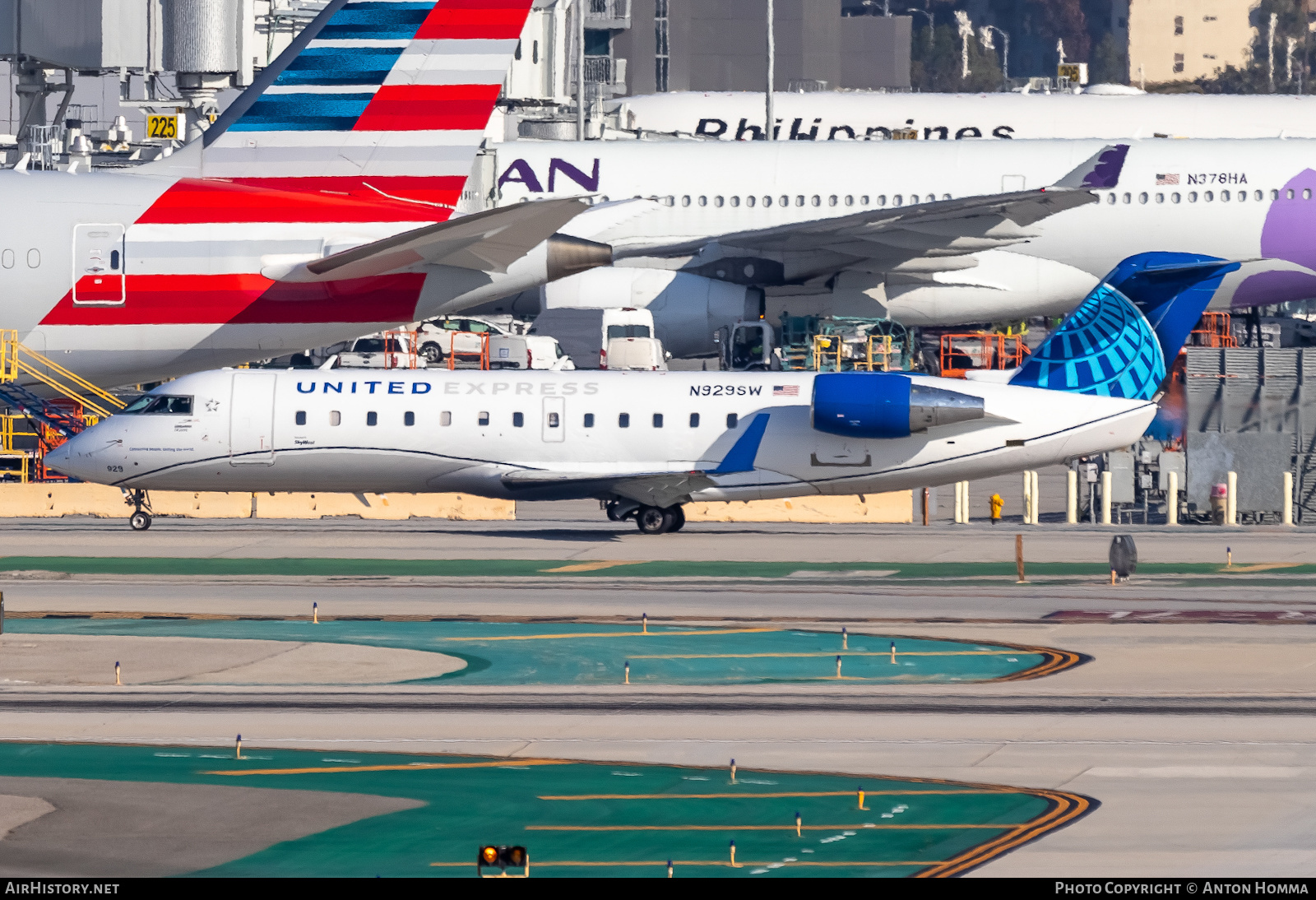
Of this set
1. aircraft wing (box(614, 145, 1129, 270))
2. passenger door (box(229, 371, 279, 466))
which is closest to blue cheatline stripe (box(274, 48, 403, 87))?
passenger door (box(229, 371, 279, 466))

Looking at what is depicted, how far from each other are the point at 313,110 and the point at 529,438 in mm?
7783

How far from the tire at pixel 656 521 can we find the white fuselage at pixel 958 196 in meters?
17.9

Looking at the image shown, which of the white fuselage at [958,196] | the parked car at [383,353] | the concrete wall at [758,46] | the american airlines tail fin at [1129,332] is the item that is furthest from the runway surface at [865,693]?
the concrete wall at [758,46]

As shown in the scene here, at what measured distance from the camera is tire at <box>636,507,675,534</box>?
1411 inches

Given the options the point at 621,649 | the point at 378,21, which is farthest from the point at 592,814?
the point at 378,21

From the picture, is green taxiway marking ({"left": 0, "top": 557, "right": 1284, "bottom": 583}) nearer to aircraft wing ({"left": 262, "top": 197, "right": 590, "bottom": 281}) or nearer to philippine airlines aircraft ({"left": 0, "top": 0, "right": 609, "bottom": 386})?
philippine airlines aircraft ({"left": 0, "top": 0, "right": 609, "bottom": 386})

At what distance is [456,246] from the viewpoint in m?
28.2

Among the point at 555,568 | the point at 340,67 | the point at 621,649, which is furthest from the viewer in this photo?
the point at 555,568

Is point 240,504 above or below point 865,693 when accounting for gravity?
above

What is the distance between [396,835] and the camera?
15297 millimetres

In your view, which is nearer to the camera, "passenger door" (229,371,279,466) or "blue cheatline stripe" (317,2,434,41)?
"blue cheatline stripe" (317,2,434,41)

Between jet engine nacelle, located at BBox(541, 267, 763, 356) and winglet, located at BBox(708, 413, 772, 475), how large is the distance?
1679cm

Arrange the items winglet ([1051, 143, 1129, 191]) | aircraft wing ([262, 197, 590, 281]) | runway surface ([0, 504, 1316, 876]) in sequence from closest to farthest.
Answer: runway surface ([0, 504, 1316, 876]) < aircraft wing ([262, 197, 590, 281]) < winglet ([1051, 143, 1129, 191])

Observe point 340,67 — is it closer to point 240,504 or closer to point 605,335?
point 240,504
